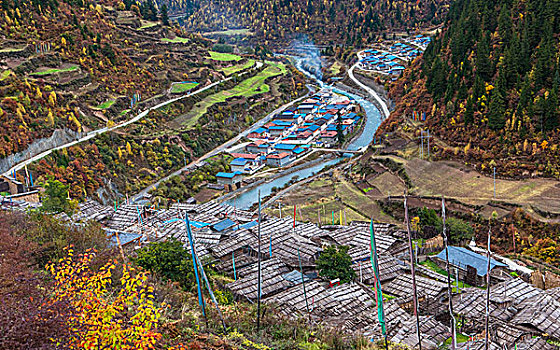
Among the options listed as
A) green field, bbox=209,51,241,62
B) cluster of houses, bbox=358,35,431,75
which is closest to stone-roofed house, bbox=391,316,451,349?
cluster of houses, bbox=358,35,431,75

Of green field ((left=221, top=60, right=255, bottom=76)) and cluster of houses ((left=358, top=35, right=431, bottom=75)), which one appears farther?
cluster of houses ((left=358, top=35, right=431, bottom=75))

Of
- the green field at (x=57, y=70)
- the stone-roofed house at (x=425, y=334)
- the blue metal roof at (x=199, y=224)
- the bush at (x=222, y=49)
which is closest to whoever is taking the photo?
the stone-roofed house at (x=425, y=334)

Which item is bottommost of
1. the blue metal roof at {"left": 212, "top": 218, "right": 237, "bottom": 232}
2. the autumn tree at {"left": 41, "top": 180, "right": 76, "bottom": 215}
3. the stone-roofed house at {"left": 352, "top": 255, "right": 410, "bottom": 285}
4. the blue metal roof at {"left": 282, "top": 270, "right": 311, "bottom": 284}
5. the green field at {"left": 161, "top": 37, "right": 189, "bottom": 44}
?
the blue metal roof at {"left": 212, "top": 218, "right": 237, "bottom": 232}

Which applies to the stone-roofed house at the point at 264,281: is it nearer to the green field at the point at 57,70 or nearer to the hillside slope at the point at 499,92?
the hillside slope at the point at 499,92

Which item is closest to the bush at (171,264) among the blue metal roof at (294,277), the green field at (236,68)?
the blue metal roof at (294,277)

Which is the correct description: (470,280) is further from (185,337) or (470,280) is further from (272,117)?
(272,117)

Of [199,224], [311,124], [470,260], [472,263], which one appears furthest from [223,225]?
[311,124]

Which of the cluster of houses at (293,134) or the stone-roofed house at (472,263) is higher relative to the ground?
the stone-roofed house at (472,263)

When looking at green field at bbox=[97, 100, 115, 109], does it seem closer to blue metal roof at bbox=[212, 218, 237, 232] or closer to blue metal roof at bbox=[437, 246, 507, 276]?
blue metal roof at bbox=[212, 218, 237, 232]
